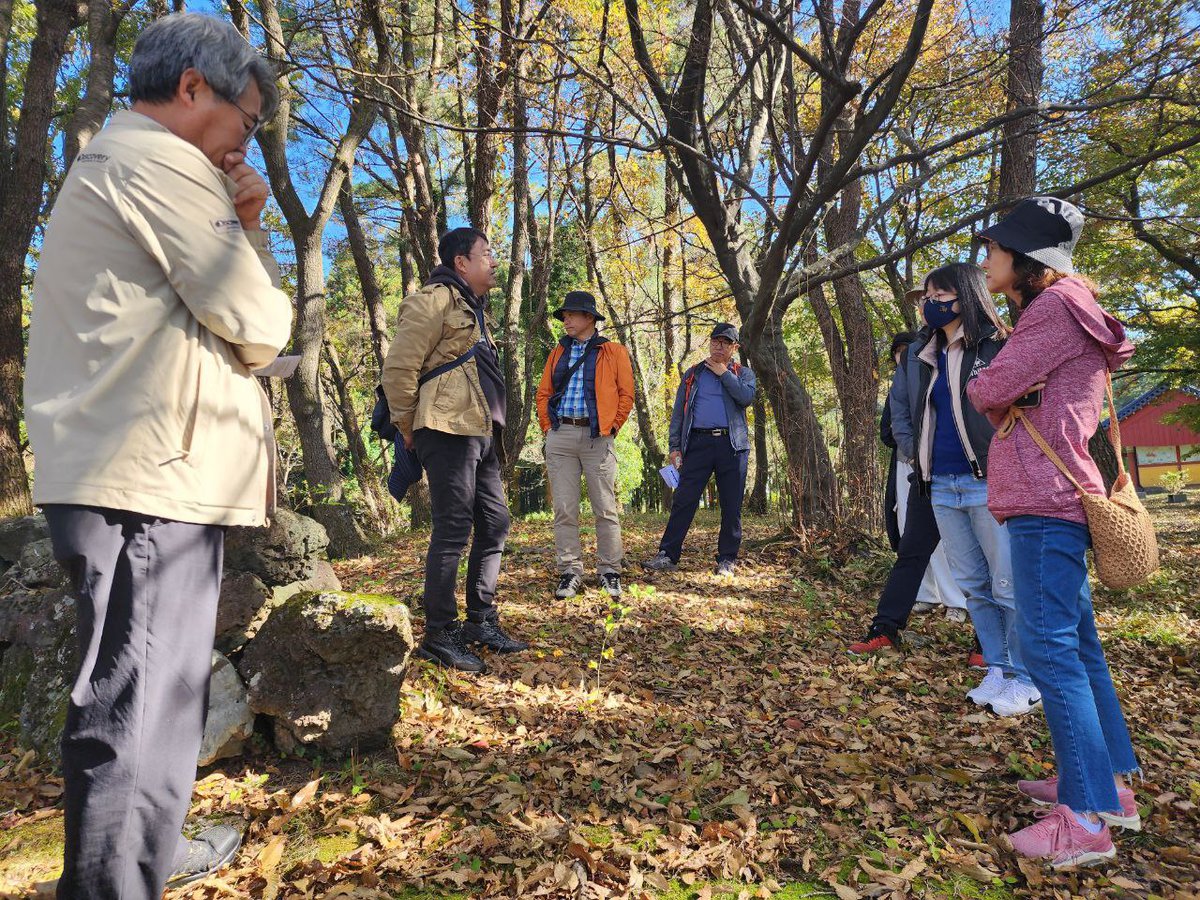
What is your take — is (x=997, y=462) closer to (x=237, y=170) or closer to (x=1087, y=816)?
(x=1087, y=816)

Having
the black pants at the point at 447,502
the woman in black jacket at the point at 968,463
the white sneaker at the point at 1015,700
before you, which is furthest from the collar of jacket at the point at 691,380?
the white sneaker at the point at 1015,700

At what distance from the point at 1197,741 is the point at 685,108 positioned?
6.23 metres

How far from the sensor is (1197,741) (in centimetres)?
355

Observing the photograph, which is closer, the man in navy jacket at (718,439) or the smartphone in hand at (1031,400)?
the smartphone in hand at (1031,400)

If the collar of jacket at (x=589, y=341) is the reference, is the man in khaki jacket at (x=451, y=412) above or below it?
below

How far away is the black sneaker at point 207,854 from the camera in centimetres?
227

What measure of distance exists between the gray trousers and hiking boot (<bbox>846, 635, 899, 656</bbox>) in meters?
4.20

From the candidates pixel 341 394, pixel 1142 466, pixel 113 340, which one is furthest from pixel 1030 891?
pixel 1142 466

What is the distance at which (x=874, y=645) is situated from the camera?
4.85m

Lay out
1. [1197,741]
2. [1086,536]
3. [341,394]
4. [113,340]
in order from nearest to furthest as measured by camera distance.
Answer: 1. [113,340]
2. [1086,536]
3. [1197,741]
4. [341,394]

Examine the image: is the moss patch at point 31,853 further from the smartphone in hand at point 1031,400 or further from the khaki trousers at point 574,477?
the smartphone in hand at point 1031,400

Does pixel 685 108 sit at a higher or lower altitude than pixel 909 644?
higher

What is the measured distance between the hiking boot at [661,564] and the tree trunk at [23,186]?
19.6 ft

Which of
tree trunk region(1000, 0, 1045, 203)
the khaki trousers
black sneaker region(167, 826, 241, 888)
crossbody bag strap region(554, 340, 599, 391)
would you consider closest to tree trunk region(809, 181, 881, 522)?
tree trunk region(1000, 0, 1045, 203)
